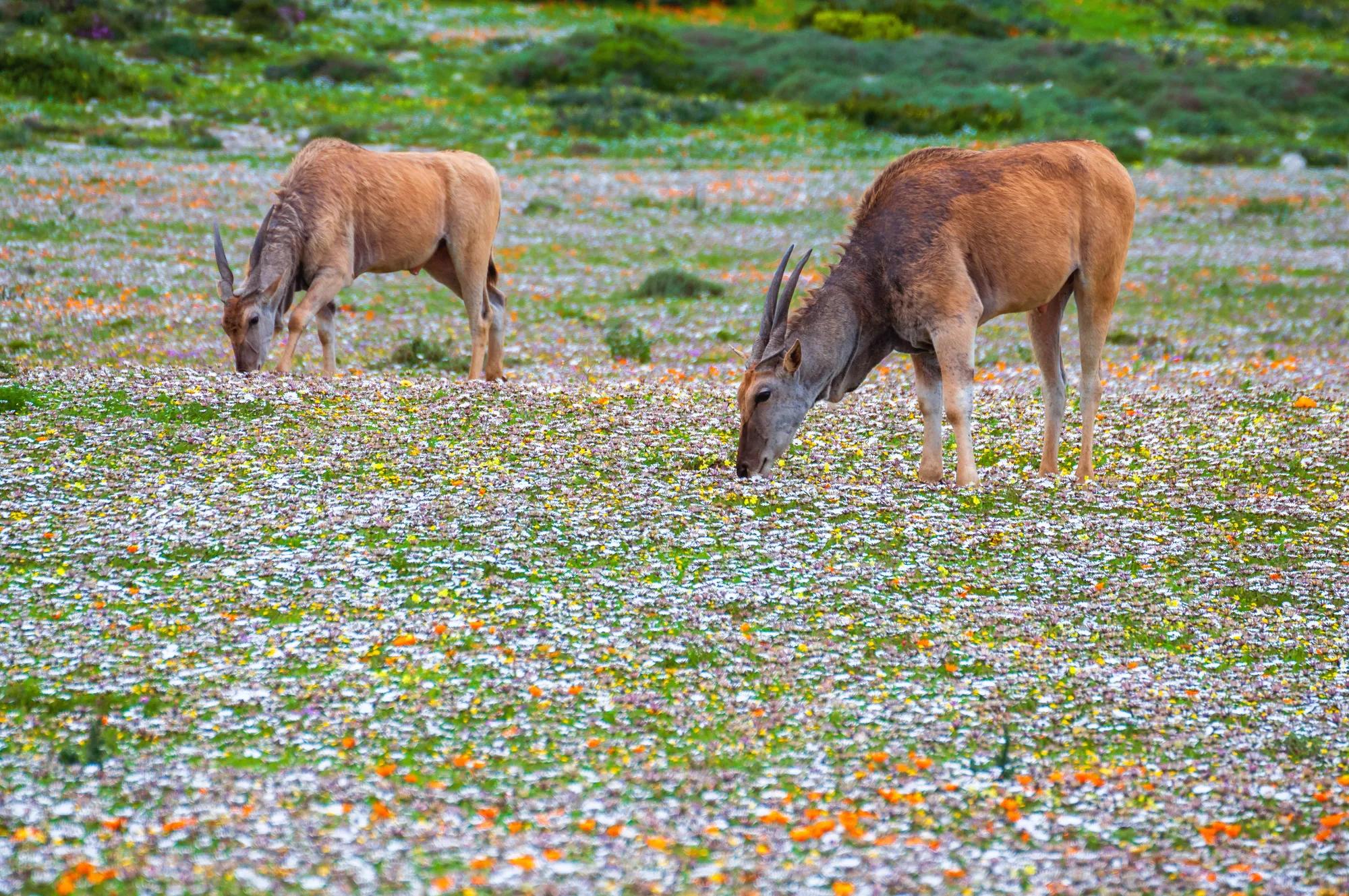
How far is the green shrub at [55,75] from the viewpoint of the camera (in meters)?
41.8

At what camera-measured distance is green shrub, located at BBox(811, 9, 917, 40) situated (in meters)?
66.8

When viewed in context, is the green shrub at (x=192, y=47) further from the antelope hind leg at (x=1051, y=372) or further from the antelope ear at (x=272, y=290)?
the antelope hind leg at (x=1051, y=372)

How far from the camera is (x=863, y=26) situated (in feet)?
221

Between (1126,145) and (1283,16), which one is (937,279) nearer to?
(1126,145)

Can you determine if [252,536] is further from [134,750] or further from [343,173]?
[343,173]

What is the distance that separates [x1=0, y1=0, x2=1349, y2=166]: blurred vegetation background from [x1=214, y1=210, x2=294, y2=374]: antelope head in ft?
76.2

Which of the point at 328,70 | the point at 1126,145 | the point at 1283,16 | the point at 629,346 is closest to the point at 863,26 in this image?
the point at 1126,145

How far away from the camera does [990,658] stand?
8.99 metres

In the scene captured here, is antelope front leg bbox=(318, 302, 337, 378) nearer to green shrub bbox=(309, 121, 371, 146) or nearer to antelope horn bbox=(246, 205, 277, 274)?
antelope horn bbox=(246, 205, 277, 274)

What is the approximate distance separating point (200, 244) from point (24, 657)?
1910 cm

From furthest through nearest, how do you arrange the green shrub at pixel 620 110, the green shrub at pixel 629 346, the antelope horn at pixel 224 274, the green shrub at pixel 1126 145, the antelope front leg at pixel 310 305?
the green shrub at pixel 620 110
the green shrub at pixel 1126 145
the green shrub at pixel 629 346
the antelope front leg at pixel 310 305
the antelope horn at pixel 224 274

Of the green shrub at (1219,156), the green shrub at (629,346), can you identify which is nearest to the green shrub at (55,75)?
the green shrub at (629,346)

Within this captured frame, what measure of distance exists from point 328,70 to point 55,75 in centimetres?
1019

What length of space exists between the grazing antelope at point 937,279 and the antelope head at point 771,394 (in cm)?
1
